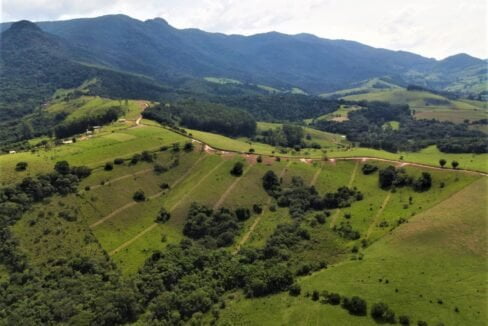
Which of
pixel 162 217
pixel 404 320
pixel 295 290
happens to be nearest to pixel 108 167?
pixel 162 217

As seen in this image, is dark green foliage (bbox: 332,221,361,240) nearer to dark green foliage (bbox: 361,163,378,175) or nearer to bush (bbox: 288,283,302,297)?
bush (bbox: 288,283,302,297)

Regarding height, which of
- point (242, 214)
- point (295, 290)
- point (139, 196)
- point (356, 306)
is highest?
point (356, 306)

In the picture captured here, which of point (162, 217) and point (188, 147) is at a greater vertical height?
point (188, 147)

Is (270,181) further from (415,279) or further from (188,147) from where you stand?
(415,279)

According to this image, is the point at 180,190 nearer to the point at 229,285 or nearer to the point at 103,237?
the point at 103,237

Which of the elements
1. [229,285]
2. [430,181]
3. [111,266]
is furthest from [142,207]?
[430,181]

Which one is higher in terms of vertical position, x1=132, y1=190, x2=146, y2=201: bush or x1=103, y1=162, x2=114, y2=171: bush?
x1=103, y1=162, x2=114, y2=171: bush

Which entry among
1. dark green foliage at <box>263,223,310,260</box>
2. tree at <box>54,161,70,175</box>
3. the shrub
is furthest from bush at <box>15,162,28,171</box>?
the shrub

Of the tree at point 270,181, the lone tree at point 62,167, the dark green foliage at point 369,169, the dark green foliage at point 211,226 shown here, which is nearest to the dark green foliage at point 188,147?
the tree at point 270,181
